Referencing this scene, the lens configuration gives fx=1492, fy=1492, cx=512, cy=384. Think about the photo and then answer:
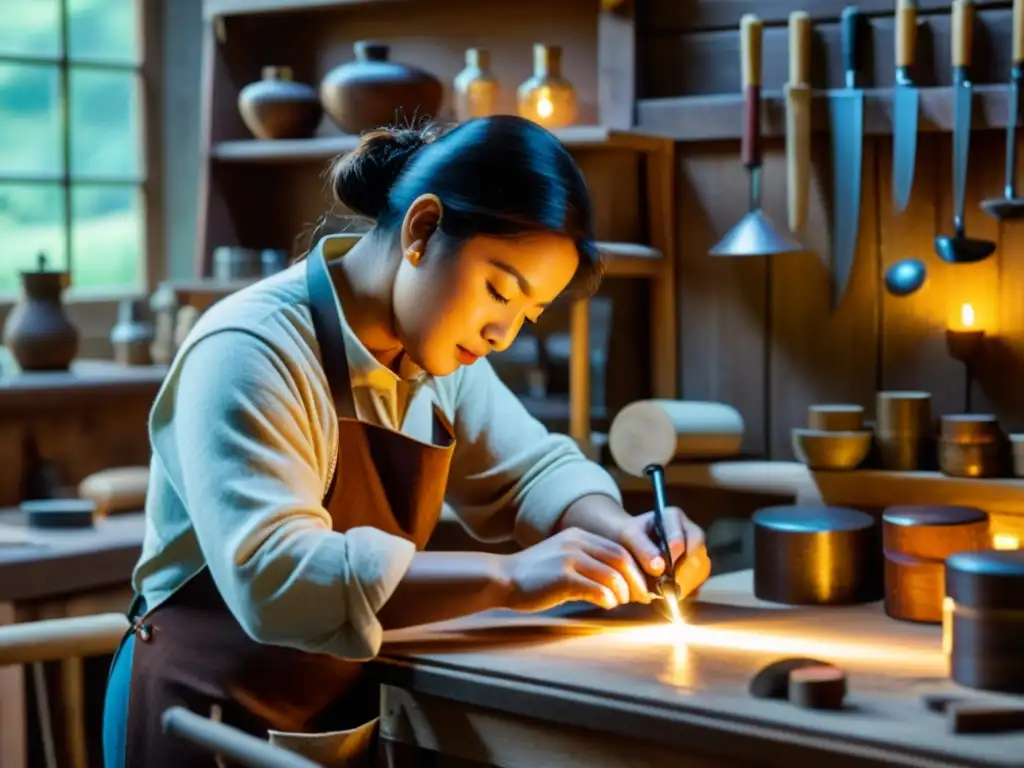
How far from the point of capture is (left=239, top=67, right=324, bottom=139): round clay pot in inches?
126

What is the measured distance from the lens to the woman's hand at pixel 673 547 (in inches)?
79.0

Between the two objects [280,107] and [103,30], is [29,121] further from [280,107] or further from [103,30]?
[280,107]

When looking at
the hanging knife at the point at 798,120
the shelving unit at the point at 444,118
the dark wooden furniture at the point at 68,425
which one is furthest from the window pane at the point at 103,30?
the hanging knife at the point at 798,120

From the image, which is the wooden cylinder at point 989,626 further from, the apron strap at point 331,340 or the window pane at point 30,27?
the window pane at point 30,27

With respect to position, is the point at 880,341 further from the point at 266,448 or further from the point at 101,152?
the point at 101,152

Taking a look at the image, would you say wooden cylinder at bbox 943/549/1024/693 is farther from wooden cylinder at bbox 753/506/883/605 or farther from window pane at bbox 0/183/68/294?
window pane at bbox 0/183/68/294

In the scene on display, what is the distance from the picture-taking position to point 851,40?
2.59 meters

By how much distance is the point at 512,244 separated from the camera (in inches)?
70.4

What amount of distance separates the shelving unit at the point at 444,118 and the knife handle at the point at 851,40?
0.39 m

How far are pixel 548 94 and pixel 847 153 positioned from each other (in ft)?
1.96

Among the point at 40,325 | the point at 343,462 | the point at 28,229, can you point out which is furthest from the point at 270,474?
the point at 28,229

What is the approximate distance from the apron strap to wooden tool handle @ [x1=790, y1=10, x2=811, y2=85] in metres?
1.09

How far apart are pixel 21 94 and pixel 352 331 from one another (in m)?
2.14

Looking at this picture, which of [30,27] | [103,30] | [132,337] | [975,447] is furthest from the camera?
[103,30]
